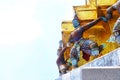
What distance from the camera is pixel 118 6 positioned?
35.1 ft

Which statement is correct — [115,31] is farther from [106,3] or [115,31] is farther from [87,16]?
[87,16]

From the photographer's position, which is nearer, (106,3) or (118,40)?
(118,40)

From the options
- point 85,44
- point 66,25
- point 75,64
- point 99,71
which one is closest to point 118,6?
point 85,44

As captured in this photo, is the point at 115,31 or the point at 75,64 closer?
the point at 115,31

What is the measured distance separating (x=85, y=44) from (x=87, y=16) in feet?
11.5

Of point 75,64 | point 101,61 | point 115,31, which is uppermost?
point 115,31

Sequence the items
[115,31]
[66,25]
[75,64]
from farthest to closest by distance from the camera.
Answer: [66,25]
[75,64]
[115,31]

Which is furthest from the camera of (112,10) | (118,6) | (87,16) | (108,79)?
(87,16)

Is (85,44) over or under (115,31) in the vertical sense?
under

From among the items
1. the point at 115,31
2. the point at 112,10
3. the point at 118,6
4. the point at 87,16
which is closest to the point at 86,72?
the point at 115,31

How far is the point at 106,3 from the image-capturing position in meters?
14.1

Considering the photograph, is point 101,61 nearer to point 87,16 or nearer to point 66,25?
point 87,16

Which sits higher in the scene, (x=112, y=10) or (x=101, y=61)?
(x=112, y=10)

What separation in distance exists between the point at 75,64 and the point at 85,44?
3.42 ft
